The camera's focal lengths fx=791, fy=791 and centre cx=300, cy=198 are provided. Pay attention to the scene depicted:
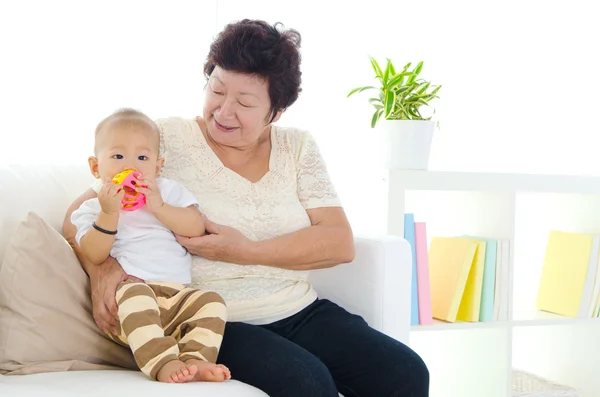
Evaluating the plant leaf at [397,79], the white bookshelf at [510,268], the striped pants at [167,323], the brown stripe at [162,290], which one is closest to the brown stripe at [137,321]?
the striped pants at [167,323]

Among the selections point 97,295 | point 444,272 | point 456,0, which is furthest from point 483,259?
point 97,295

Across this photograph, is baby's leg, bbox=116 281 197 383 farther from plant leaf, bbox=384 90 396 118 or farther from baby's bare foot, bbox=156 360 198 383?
plant leaf, bbox=384 90 396 118

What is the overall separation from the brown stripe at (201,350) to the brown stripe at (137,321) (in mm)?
73

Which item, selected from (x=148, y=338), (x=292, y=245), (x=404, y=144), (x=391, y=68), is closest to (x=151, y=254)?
(x=148, y=338)

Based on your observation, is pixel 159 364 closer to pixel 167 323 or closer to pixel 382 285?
pixel 167 323

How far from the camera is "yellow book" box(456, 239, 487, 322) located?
269 centimetres

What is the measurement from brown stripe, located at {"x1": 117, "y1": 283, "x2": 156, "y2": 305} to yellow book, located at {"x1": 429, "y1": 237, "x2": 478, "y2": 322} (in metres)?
1.30

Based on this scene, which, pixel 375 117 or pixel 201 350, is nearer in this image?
pixel 201 350

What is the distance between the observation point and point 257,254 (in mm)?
1859

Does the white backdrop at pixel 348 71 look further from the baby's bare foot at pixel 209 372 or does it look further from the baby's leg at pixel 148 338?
the baby's bare foot at pixel 209 372

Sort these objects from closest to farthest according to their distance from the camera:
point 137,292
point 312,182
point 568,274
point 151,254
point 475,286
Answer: point 137,292 → point 151,254 → point 312,182 → point 475,286 → point 568,274

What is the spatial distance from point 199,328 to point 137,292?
149 millimetres

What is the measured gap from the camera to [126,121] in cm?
175

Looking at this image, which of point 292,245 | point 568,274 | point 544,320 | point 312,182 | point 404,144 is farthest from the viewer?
point 568,274
